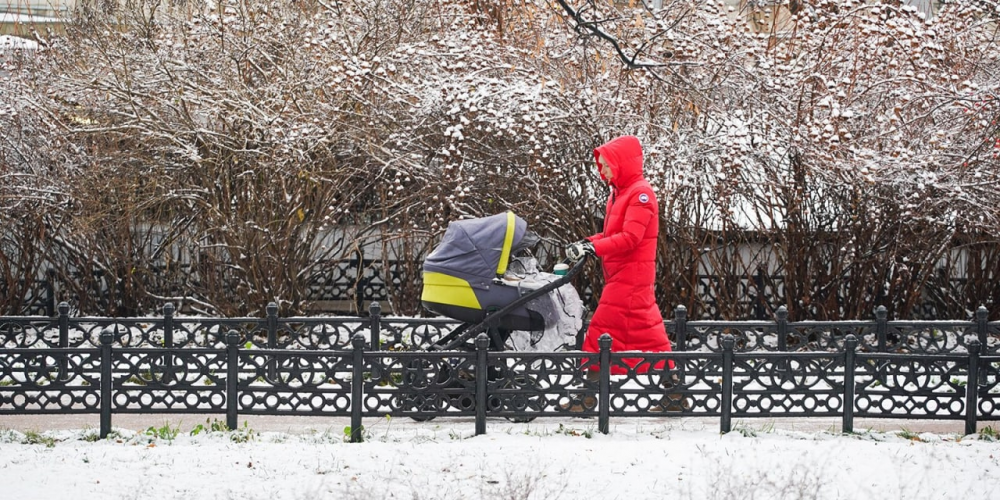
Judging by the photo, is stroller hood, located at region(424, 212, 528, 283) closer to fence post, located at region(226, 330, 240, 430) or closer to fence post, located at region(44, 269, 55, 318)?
fence post, located at region(226, 330, 240, 430)

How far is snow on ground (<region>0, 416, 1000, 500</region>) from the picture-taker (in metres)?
5.63

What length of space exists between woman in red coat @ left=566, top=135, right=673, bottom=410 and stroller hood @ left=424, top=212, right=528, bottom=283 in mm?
548

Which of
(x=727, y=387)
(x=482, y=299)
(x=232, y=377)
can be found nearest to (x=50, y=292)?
(x=232, y=377)

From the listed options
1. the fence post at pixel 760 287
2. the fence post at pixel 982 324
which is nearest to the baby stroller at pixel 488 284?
the fence post at pixel 982 324

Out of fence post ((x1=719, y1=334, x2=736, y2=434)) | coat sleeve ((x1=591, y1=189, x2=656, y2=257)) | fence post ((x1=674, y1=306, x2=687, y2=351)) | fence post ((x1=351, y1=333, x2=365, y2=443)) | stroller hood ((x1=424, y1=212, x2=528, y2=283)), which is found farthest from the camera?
fence post ((x1=674, y1=306, x2=687, y2=351))

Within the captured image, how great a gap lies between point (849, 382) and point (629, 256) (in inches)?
63.8

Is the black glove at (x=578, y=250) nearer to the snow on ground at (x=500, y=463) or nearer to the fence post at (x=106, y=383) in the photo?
the snow on ground at (x=500, y=463)

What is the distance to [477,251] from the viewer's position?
23.6ft

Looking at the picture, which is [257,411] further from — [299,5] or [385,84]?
[299,5]

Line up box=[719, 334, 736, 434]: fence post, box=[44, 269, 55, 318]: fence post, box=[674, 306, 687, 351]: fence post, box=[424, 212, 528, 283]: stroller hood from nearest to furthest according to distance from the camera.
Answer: box=[719, 334, 736, 434]: fence post < box=[424, 212, 528, 283]: stroller hood < box=[674, 306, 687, 351]: fence post < box=[44, 269, 55, 318]: fence post

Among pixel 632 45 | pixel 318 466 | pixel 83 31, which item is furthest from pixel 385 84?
pixel 318 466

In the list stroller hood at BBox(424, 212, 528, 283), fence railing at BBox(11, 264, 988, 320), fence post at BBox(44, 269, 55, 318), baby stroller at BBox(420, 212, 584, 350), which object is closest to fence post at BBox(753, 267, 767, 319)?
fence railing at BBox(11, 264, 988, 320)

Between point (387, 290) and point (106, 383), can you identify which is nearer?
point (106, 383)

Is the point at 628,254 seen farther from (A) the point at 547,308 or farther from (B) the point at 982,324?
(B) the point at 982,324
